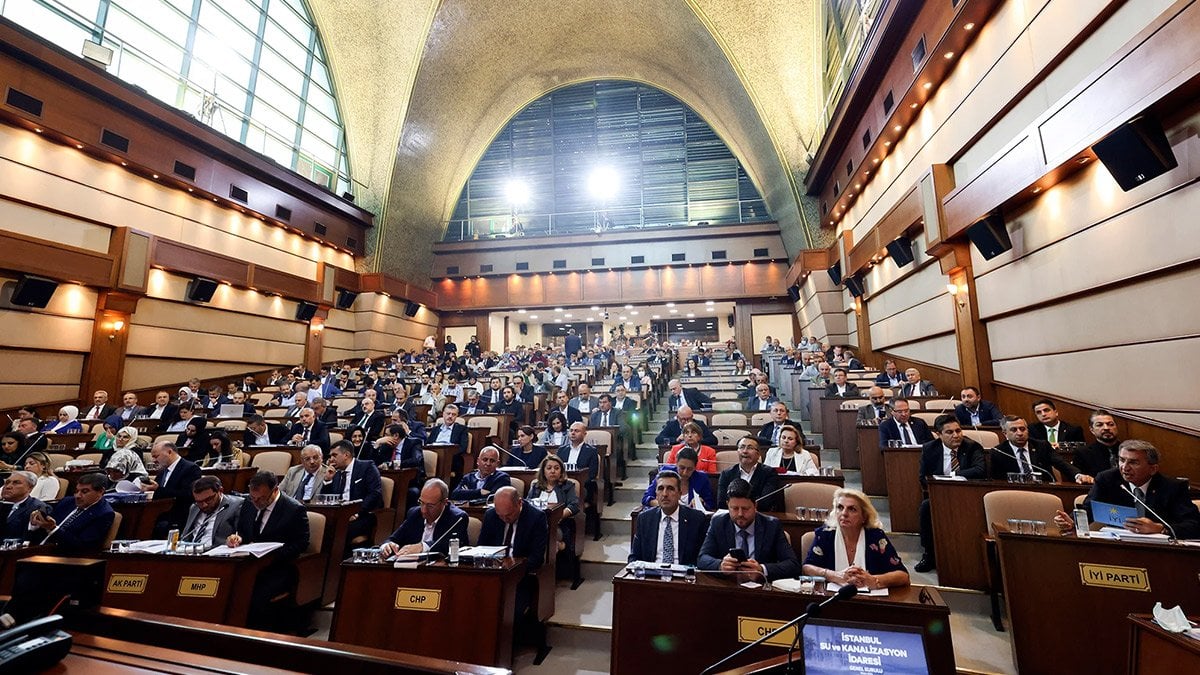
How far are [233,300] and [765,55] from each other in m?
13.6

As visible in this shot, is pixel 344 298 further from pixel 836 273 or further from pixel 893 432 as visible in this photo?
pixel 893 432

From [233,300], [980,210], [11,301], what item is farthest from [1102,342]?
[233,300]

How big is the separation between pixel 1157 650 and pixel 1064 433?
3364 mm

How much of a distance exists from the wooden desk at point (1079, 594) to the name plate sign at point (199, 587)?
3.92m

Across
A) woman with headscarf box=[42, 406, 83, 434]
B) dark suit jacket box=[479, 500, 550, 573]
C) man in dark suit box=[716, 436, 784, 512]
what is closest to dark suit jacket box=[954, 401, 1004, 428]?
man in dark suit box=[716, 436, 784, 512]

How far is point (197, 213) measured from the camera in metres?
10.5

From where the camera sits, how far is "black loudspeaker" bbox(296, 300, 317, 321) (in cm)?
1283

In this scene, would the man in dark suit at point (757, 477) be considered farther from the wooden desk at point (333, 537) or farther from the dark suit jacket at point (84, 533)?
the dark suit jacket at point (84, 533)

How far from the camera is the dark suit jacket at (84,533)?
10.4 feet

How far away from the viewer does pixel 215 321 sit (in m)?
10.8

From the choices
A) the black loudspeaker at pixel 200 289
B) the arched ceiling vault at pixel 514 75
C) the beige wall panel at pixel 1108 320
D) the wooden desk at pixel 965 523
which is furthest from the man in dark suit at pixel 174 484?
the arched ceiling vault at pixel 514 75

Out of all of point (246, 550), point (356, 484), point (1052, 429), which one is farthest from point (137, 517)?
point (1052, 429)

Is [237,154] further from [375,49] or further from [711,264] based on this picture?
[711,264]

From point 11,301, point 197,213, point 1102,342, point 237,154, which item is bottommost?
point 1102,342
